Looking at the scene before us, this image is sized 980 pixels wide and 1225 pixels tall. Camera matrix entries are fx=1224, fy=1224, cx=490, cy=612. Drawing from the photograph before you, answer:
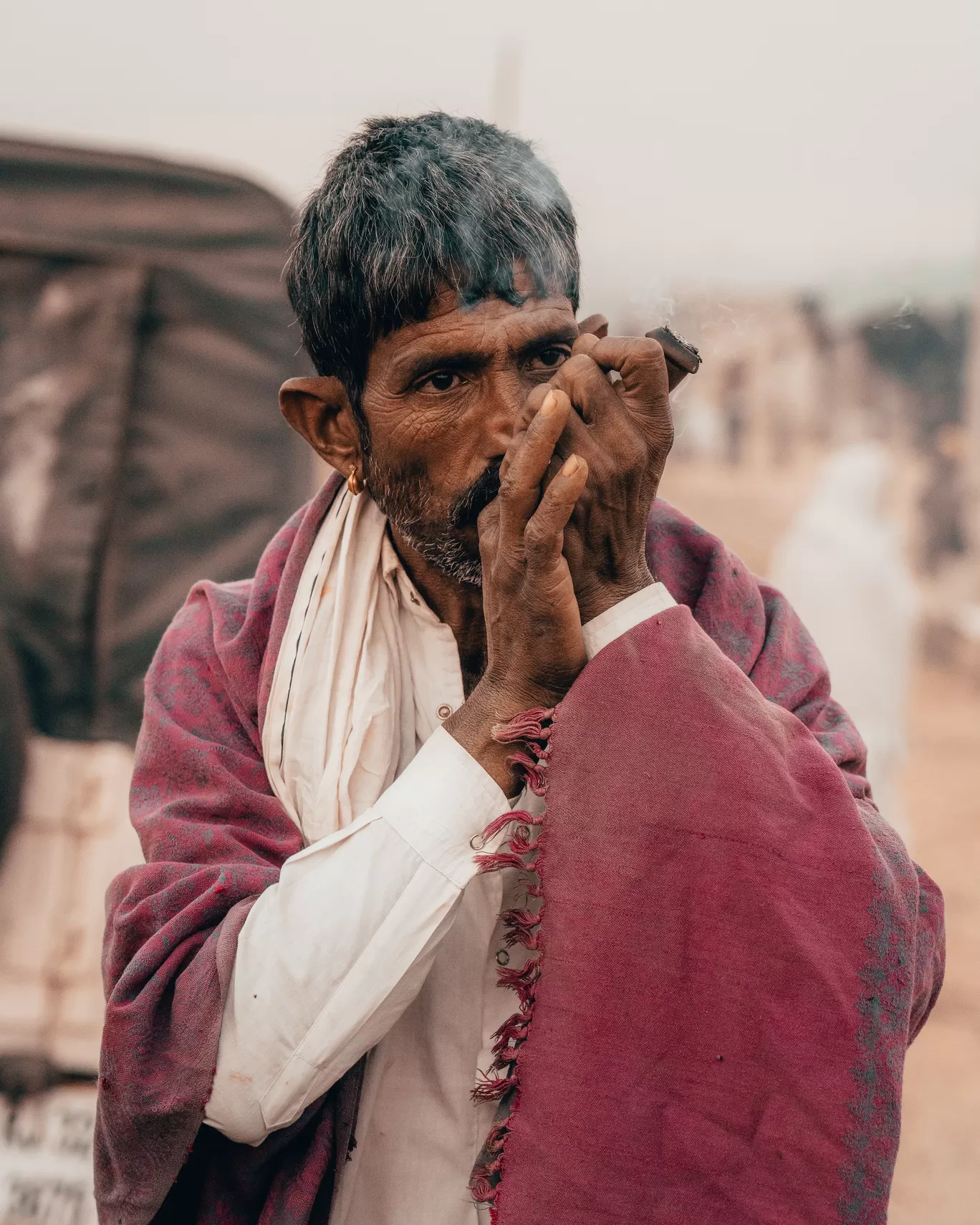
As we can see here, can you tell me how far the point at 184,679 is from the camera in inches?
77.0

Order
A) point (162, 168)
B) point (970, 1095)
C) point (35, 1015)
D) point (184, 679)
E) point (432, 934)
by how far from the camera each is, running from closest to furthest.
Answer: point (432, 934)
point (184, 679)
point (35, 1015)
point (162, 168)
point (970, 1095)

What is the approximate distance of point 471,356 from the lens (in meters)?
1.87

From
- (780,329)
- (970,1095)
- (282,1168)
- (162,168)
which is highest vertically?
(162,168)

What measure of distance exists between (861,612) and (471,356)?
5.14m

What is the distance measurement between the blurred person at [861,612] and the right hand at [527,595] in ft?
14.4

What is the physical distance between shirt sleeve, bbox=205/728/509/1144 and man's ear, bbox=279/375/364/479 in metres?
0.70

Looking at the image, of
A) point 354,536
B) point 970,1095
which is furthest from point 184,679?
point 970,1095

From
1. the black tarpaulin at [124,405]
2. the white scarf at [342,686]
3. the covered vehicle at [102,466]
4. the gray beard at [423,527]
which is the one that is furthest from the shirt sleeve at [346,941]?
the black tarpaulin at [124,405]

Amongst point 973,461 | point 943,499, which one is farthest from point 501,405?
point 943,499

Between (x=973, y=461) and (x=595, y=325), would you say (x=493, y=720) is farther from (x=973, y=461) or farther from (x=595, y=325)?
(x=973, y=461)

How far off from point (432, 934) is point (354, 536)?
0.72 metres

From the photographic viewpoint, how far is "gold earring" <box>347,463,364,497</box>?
6.75 ft

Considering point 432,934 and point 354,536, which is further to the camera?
point 354,536

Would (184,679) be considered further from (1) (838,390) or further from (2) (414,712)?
(1) (838,390)
